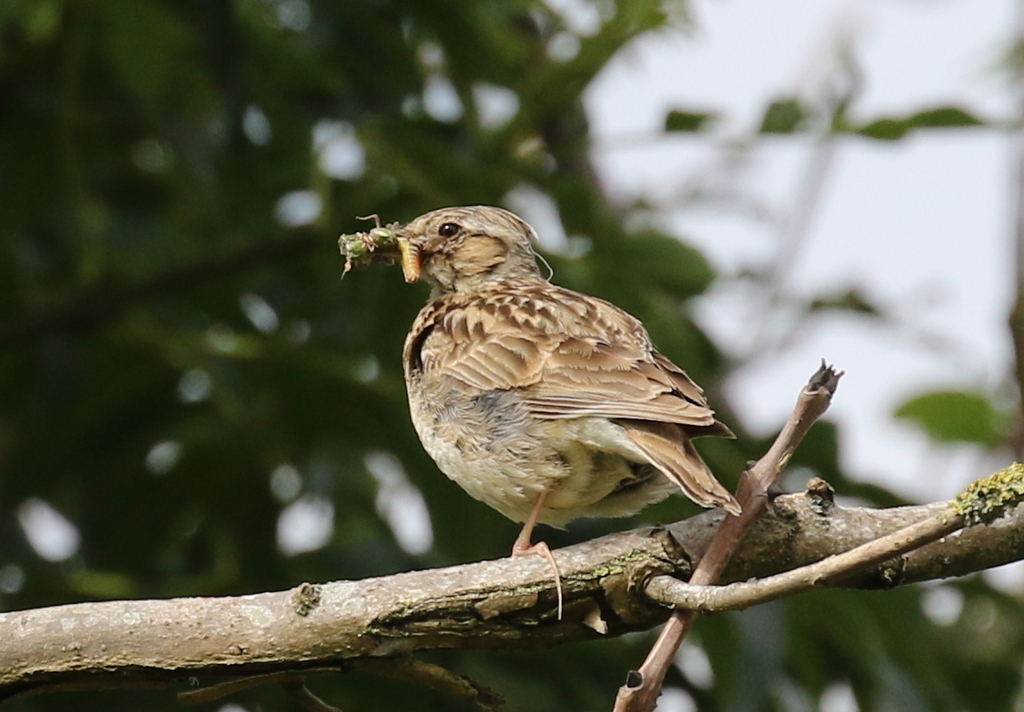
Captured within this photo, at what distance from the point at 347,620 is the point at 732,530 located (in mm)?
879

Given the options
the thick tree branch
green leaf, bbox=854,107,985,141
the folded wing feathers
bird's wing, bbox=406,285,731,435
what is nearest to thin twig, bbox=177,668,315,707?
the thick tree branch

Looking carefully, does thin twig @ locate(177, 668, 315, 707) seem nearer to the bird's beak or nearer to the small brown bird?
the small brown bird

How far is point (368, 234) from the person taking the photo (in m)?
4.92

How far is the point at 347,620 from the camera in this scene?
3.33 m

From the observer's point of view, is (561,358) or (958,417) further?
(958,417)

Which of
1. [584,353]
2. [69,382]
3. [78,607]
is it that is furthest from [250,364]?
[78,607]

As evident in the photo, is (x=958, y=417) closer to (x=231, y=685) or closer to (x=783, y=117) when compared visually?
(x=783, y=117)

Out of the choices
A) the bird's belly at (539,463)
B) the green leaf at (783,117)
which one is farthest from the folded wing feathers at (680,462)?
the green leaf at (783,117)

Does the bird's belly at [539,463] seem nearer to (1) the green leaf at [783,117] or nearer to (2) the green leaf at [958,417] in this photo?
(1) the green leaf at [783,117]

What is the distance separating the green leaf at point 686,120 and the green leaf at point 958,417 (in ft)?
4.98

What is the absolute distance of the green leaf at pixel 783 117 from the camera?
5.38 metres

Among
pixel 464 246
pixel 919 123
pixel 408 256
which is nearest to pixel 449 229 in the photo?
pixel 464 246

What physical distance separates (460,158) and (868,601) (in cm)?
230

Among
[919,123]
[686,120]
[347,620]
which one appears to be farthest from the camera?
[686,120]
